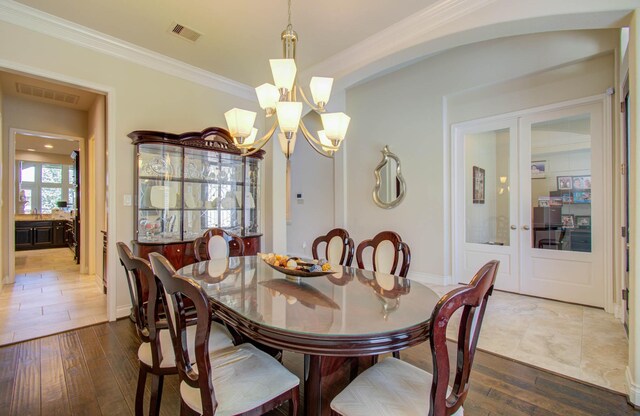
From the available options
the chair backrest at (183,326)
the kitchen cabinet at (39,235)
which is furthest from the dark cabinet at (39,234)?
the chair backrest at (183,326)

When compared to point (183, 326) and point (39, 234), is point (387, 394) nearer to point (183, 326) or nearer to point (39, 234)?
point (183, 326)

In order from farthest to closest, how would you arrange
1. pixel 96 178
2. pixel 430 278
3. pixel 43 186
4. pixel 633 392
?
pixel 43 186 → pixel 430 278 → pixel 96 178 → pixel 633 392

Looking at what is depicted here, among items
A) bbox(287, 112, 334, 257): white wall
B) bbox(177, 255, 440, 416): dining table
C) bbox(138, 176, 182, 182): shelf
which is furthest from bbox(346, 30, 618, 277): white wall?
bbox(138, 176, 182, 182): shelf

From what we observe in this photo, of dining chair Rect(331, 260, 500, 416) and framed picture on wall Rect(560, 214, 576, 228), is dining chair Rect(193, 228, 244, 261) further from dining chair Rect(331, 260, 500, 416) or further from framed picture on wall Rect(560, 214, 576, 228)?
A: framed picture on wall Rect(560, 214, 576, 228)

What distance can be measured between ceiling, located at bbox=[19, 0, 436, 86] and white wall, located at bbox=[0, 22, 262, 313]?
30 centimetres

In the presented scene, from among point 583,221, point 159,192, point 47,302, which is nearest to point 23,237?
point 47,302

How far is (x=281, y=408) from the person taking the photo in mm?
1830

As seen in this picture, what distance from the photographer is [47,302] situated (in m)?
3.75

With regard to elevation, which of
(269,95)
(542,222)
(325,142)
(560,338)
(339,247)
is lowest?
(560,338)

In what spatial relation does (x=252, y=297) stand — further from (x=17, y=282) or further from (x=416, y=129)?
(x=17, y=282)

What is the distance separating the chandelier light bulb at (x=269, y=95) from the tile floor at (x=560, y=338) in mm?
2571

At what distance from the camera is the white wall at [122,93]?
2836 mm

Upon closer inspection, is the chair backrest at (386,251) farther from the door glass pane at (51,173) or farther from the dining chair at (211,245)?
the door glass pane at (51,173)

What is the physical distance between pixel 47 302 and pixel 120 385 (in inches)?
104
